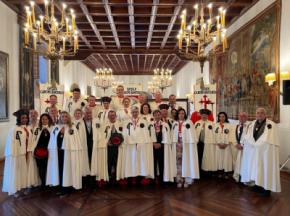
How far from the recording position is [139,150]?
198 inches

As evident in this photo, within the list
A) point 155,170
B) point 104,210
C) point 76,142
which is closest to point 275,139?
point 155,170

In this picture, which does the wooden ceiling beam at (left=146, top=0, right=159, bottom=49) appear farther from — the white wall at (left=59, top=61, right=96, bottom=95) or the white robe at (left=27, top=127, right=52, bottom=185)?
the white wall at (left=59, top=61, right=96, bottom=95)

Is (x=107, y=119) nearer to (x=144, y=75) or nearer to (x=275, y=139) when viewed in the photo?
(x=275, y=139)

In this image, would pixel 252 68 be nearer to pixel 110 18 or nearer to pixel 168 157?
pixel 168 157

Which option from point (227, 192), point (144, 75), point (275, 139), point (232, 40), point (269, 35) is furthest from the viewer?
point (144, 75)

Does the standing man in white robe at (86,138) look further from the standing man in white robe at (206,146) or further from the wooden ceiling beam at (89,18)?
the wooden ceiling beam at (89,18)

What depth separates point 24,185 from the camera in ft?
14.8

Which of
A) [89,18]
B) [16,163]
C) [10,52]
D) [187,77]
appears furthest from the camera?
[187,77]

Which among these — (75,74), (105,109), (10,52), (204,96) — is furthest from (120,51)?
(105,109)

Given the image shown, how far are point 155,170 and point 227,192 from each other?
1488 mm

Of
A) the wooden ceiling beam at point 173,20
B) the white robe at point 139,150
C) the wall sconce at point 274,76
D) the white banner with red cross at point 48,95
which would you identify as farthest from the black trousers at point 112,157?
the wooden ceiling beam at point 173,20

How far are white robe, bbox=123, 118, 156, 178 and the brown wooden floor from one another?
35 centimetres

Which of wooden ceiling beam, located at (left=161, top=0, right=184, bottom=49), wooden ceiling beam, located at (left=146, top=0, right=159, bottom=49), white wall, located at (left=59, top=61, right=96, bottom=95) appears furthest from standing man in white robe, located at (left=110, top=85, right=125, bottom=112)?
white wall, located at (left=59, top=61, right=96, bottom=95)

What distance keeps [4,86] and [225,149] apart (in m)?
6.48
